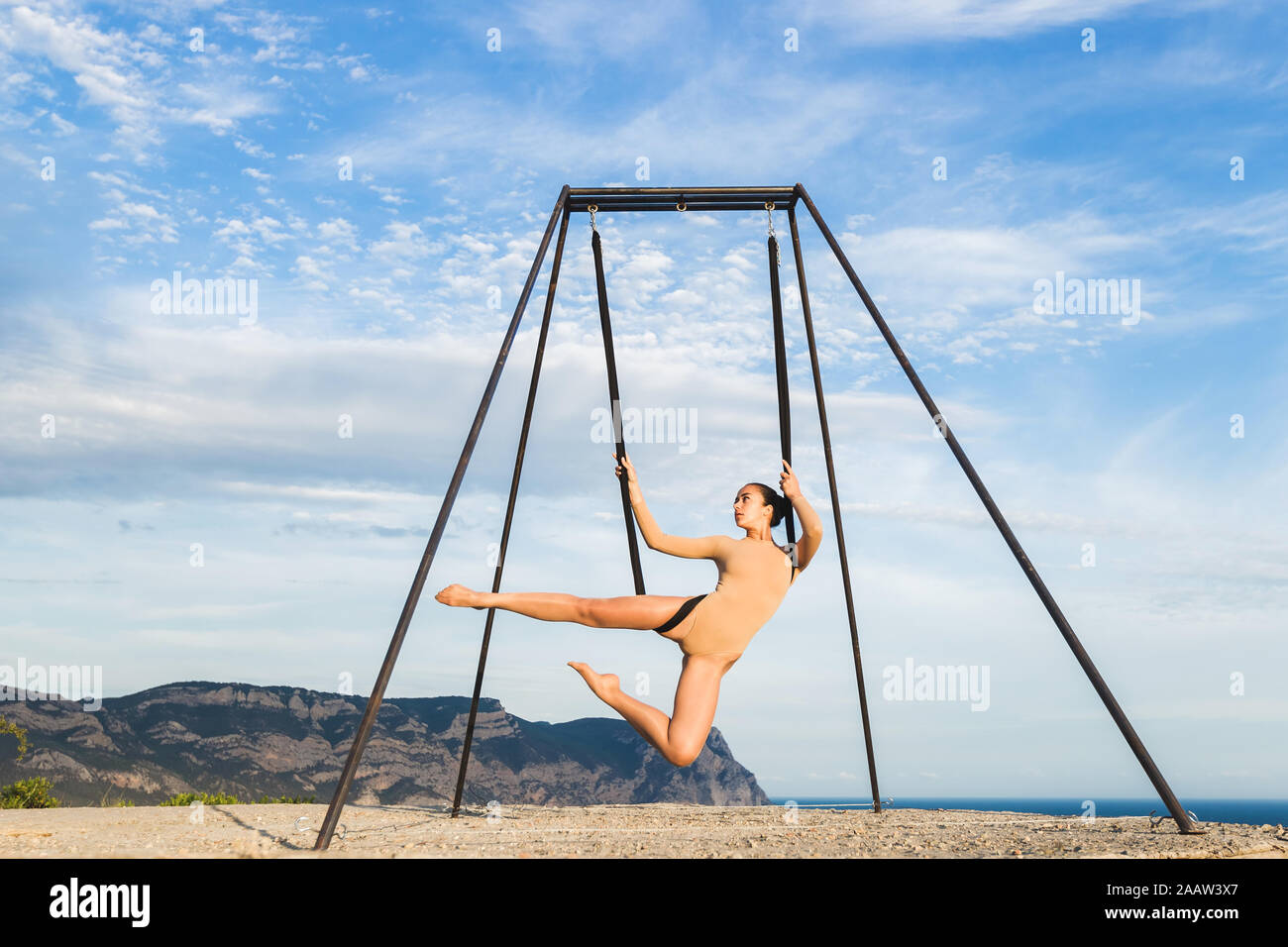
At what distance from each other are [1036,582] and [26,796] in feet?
40.3

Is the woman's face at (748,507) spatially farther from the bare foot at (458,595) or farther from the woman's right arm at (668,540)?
the bare foot at (458,595)

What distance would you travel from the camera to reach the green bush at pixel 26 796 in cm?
1197

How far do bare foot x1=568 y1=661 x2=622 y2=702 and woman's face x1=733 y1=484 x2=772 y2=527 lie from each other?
173cm

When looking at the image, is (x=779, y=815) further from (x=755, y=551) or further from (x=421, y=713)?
(x=421, y=713)

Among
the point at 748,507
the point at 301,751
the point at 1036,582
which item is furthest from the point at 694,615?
the point at 301,751

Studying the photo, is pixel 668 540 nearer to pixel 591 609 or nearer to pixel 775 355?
pixel 591 609

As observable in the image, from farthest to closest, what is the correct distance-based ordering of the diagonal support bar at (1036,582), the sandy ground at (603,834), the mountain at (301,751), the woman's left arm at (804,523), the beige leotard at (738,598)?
the mountain at (301,751) → the woman's left arm at (804,523) → the beige leotard at (738,598) → the diagonal support bar at (1036,582) → the sandy ground at (603,834)

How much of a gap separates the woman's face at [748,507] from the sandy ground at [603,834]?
2529 millimetres

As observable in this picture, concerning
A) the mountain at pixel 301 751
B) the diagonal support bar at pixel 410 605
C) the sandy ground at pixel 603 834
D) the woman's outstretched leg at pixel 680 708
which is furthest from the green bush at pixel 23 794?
the woman's outstretched leg at pixel 680 708

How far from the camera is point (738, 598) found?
764 centimetres

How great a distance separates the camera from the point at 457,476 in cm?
719

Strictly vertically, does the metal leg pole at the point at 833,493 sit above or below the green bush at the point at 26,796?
above
